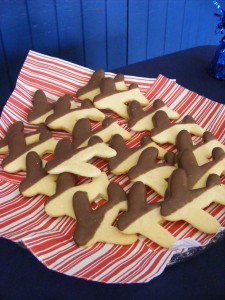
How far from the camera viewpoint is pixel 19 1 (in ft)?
3.65

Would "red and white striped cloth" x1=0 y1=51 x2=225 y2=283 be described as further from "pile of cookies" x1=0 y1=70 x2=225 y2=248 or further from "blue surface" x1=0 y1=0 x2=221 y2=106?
"blue surface" x1=0 y1=0 x2=221 y2=106

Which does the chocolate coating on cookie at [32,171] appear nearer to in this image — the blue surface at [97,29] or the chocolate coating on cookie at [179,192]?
the chocolate coating on cookie at [179,192]

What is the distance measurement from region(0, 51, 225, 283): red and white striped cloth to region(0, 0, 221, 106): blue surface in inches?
15.4

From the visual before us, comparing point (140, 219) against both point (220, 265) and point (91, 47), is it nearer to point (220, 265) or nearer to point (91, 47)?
point (220, 265)

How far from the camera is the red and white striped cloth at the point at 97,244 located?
44 cm

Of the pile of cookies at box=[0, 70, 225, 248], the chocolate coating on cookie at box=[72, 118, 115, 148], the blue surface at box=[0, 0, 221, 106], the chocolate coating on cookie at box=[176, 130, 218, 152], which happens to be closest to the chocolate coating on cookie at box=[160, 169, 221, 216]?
the pile of cookies at box=[0, 70, 225, 248]

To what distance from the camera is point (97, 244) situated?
0.49 m

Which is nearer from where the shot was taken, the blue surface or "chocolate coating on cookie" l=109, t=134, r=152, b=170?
"chocolate coating on cookie" l=109, t=134, r=152, b=170

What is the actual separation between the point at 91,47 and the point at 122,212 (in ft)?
3.05

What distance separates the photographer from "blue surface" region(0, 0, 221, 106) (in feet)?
3.78

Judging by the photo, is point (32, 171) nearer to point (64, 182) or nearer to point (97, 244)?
point (64, 182)

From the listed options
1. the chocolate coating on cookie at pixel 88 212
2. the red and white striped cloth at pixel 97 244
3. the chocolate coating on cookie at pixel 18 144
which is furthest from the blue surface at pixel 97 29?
the chocolate coating on cookie at pixel 88 212

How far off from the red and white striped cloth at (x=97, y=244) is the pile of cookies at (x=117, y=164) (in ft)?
0.05

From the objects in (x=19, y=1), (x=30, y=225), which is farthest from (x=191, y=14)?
(x=30, y=225)
